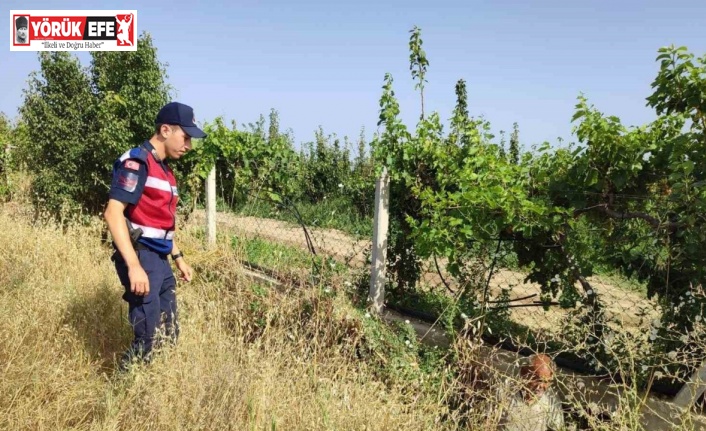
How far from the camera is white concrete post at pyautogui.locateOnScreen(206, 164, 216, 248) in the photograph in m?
5.48

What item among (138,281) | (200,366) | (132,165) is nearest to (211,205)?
(132,165)

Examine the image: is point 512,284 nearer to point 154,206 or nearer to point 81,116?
point 154,206

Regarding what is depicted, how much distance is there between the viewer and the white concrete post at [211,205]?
5477mm

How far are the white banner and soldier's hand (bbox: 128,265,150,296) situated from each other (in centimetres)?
467

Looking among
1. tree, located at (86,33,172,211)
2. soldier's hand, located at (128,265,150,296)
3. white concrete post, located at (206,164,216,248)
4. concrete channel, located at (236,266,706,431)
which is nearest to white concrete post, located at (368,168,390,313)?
concrete channel, located at (236,266,706,431)

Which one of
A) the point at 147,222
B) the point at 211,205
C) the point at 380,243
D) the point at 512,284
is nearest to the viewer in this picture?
the point at 147,222

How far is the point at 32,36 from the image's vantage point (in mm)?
6641

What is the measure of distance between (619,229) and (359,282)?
1.97m

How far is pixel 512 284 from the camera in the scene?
4793 mm

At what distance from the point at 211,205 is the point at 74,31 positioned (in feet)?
11.3

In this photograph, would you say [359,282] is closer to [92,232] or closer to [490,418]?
[490,418]

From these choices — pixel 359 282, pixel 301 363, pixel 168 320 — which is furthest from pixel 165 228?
pixel 359 282

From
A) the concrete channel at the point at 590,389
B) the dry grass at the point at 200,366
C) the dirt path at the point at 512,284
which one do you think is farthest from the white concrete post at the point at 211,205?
the concrete channel at the point at 590,389

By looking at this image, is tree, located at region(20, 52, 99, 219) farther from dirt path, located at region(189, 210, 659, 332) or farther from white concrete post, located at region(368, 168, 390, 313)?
white concrete post, located at region(368, 168, 390, 313)
